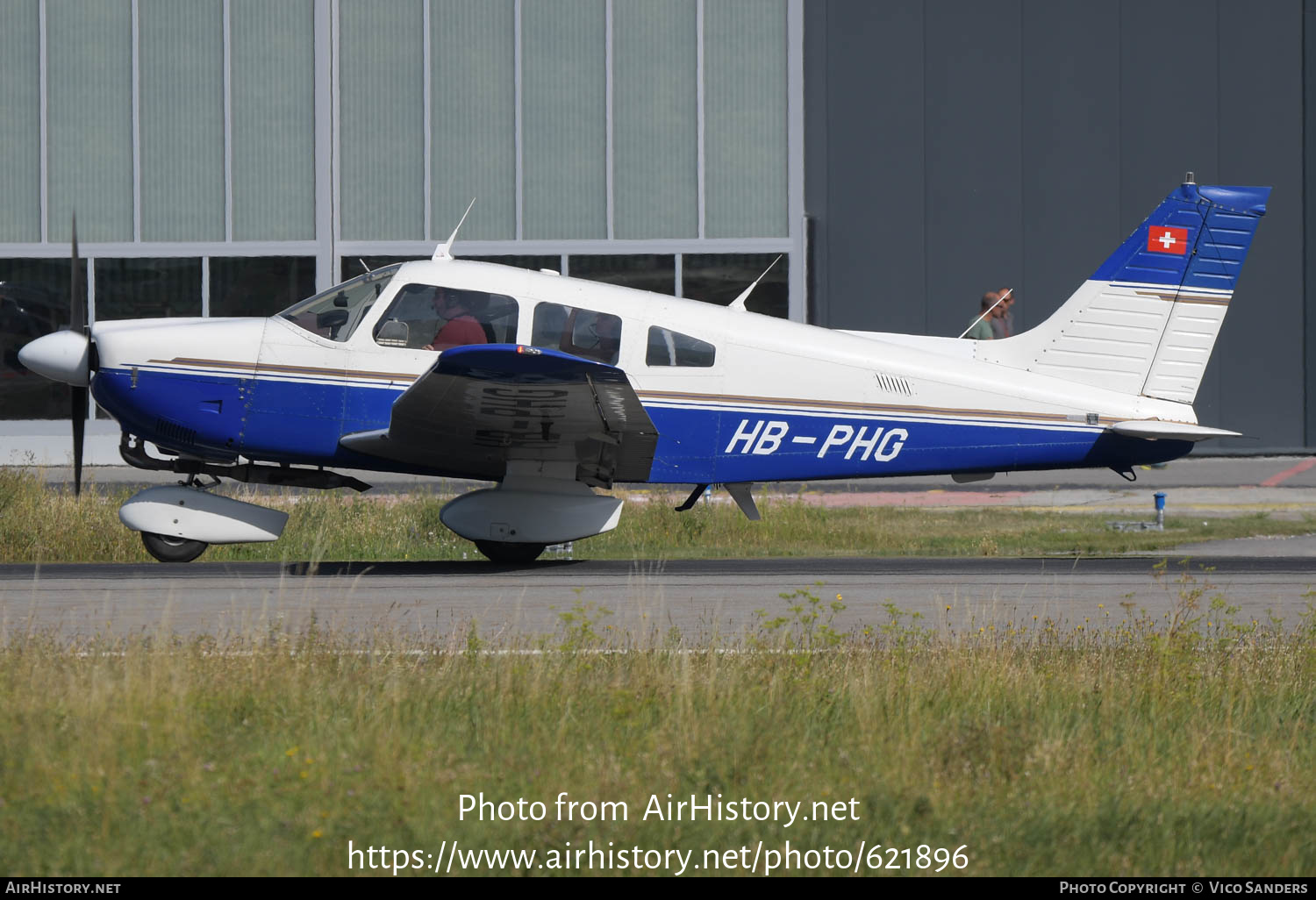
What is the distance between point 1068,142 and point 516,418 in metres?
14.0

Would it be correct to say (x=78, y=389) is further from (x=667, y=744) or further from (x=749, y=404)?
(x=667, y=744)

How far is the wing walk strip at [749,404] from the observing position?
Result: 1034cm

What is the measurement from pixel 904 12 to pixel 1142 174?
4326mm

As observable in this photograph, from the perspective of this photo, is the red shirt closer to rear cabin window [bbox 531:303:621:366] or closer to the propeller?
rear cabin window [bbox 531:303:621:366]

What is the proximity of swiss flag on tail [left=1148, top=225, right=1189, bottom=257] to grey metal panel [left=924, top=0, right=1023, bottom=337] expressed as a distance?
10.1m

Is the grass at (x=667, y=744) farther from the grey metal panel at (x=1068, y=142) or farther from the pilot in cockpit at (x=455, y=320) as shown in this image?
the grey metal panel at (x=1068, y=142)

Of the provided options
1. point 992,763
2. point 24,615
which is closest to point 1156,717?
point 992,763

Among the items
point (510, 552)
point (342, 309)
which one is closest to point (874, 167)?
point (510, 552)

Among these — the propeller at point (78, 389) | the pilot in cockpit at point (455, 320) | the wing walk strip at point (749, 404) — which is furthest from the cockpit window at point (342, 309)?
the propeller at point (78, 389)

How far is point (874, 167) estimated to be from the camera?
21219mm

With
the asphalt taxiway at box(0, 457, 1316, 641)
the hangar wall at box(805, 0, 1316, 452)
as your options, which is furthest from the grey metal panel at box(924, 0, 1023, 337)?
the asphalt taxiway at box(0, 457, 1316, 641)

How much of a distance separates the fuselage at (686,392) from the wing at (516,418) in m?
0.29

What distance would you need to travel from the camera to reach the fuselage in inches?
407

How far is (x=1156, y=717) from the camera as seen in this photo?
5.88 meters
